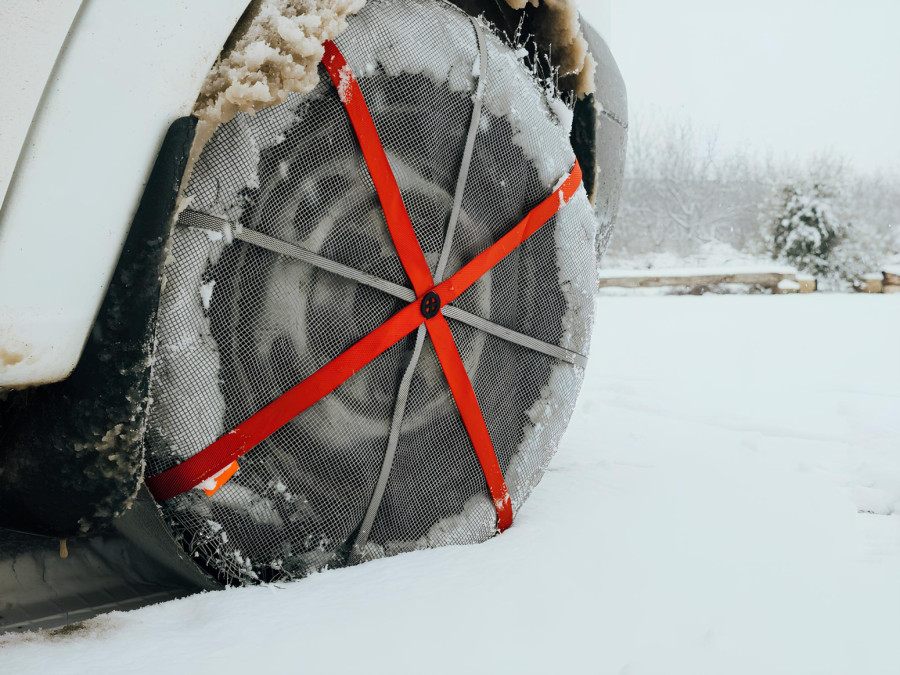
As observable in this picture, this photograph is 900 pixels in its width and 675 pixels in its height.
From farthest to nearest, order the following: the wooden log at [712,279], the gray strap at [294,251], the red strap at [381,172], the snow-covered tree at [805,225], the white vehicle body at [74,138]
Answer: the snow-covered tree at [805,225] < the wooden log at [712,279] < the red strap at [381,172] < the gray strap at [294,251] < the white vehicle body at [74,138]

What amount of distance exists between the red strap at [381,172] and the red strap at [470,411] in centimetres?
11

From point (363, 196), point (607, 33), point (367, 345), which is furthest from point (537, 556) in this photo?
point (607, 33)

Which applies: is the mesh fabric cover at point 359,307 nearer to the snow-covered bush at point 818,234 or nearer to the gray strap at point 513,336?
the gray strap at point 513,336

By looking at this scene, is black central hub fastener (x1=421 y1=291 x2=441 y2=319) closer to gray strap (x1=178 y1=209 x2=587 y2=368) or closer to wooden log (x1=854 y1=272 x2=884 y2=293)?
gray strap (x1=178 y1=209 x2=587 y2=368)

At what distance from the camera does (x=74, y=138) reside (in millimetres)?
1061

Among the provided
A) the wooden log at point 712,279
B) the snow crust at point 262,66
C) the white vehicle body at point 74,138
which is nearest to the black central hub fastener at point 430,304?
the snow crust at point 262,66

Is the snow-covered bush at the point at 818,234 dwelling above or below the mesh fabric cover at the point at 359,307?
below

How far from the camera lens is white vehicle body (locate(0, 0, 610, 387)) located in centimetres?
100

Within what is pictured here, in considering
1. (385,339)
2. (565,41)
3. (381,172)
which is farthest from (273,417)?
(565,41)

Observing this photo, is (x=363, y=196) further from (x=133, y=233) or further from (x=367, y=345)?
(x=133, y=233)

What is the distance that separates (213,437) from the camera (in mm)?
1385

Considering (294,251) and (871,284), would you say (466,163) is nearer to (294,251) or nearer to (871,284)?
(294,251)

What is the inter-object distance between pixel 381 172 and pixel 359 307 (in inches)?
10.9

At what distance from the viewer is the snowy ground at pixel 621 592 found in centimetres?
127
